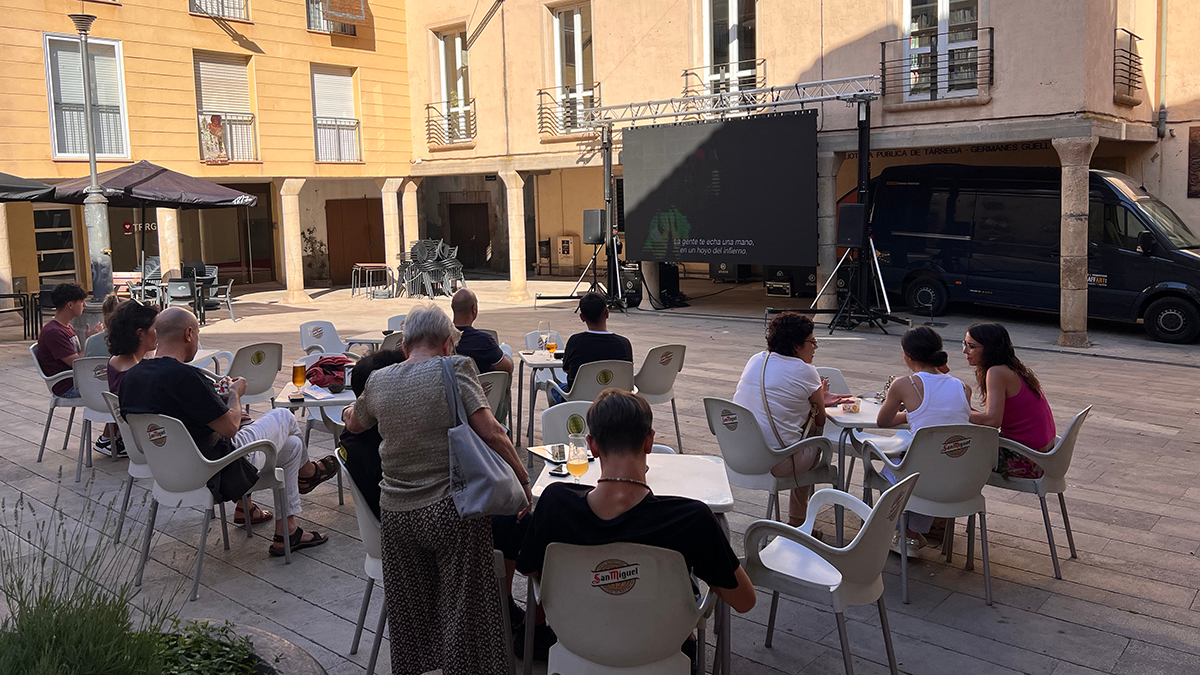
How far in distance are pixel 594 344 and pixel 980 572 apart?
260 cm

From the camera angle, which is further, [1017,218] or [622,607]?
[1017,218]

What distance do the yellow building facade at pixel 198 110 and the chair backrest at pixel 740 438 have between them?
39.9 feet

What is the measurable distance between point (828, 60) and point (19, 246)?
1512cm

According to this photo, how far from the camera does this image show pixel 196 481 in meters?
4.39

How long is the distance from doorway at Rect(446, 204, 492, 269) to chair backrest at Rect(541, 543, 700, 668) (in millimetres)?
22956

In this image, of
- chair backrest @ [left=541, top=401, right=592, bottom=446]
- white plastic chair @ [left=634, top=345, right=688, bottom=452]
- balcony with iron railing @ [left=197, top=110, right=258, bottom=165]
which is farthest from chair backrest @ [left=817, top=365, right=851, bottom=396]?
balcony with iron railing @ [left=197, top=110, right=258, bottom=165]

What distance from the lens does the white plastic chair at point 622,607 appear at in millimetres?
2625

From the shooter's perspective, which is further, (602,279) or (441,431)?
(602,279)

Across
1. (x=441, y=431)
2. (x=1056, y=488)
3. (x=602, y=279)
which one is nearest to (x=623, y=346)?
(x=1056, y=488)

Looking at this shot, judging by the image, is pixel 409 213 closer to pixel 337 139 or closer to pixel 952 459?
pixel 337 139

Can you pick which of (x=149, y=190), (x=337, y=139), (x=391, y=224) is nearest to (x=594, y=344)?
(x=149, y=190)

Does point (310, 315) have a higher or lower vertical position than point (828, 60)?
lower

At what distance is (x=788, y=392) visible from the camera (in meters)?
4.57

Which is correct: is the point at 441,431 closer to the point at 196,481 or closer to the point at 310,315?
the point at 196,481
